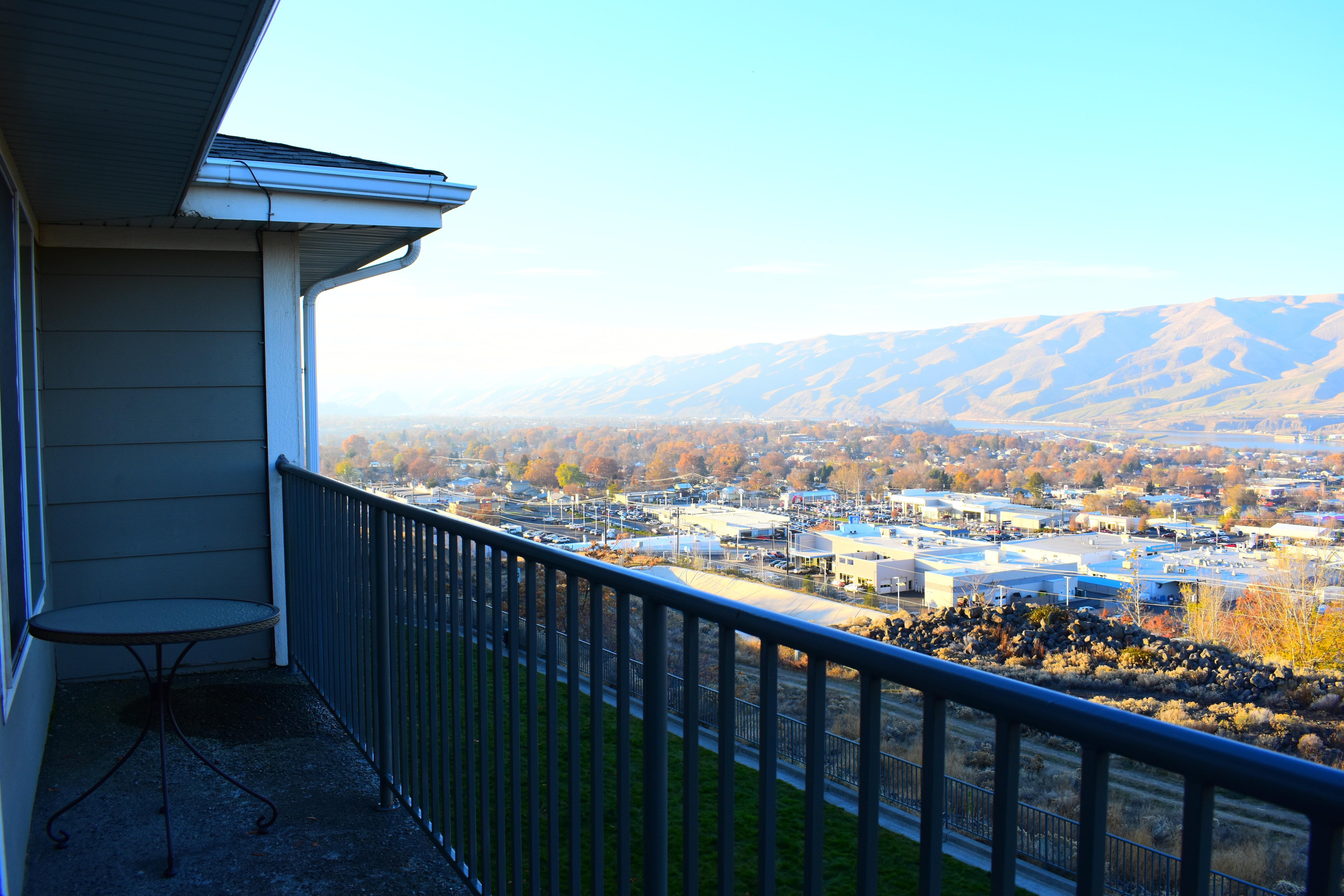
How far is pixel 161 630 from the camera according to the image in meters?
2.55

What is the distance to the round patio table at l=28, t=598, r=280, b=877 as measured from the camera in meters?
2.49

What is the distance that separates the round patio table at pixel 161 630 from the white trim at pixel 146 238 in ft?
6.64

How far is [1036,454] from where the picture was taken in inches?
1068

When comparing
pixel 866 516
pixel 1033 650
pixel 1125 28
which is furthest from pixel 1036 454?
pixel 1125 28

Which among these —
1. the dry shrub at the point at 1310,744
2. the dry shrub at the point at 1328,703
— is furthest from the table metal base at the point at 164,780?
the dry shrub at the point at 1328,703

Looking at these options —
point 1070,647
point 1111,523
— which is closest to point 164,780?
point 1070,647

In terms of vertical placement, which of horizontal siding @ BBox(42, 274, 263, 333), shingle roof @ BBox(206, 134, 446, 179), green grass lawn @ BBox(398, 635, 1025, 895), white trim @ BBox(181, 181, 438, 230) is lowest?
green grass lawn @ BBox(398, 635, 1025, 895)

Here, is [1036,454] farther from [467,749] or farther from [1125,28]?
[1125,28]

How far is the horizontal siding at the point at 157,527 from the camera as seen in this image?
14.3 ft

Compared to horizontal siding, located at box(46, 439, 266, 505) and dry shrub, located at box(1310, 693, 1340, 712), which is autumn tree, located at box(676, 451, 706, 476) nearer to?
dry shrub, located at box(1310, 693, 1340, 712)

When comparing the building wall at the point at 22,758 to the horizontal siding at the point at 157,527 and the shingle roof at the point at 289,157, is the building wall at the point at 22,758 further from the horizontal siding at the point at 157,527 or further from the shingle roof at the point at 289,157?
the shingle roof at the point at 289,157

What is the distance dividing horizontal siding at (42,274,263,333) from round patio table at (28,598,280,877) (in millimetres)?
1856

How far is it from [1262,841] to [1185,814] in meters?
0.70

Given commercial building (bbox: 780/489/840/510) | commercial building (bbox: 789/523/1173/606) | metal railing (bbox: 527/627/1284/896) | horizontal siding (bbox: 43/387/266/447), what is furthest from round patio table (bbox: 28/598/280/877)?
commercial building (bbox: 780/489/840/510)
